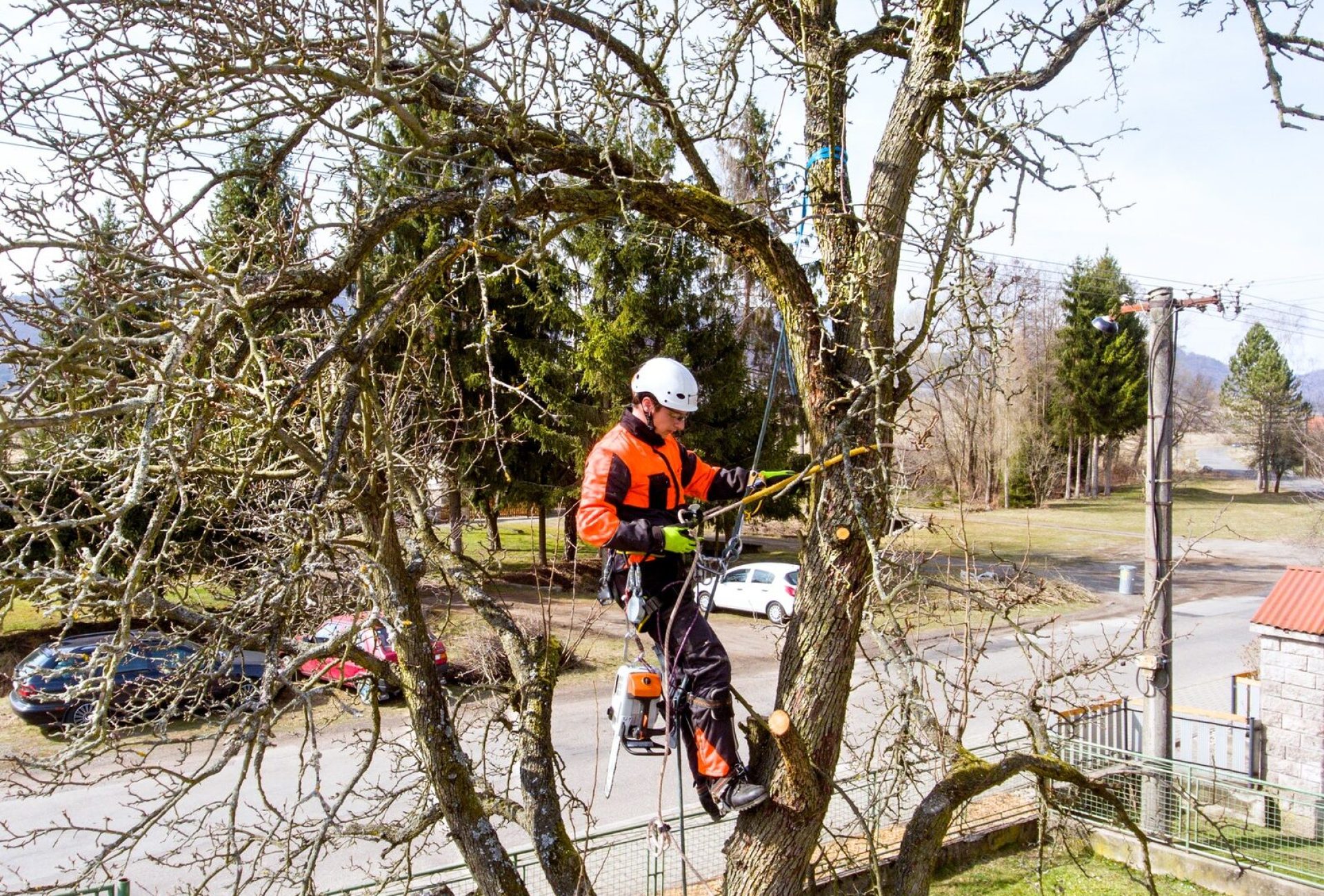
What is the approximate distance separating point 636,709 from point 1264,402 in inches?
2222

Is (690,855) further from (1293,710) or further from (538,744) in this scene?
(1293,710)

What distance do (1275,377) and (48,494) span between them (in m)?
60.4

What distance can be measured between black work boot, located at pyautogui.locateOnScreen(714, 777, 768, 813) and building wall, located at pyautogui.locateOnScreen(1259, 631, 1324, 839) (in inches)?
409

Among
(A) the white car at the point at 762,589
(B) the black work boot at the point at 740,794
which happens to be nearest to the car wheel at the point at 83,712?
(B) the black work boot at the point at 740,794

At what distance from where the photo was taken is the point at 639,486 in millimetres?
4684

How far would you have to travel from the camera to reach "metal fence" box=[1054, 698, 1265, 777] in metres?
12.0

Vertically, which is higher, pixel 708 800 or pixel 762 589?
pixel 708 800

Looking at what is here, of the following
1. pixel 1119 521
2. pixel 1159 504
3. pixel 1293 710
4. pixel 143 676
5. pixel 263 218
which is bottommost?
pixel 1293 710

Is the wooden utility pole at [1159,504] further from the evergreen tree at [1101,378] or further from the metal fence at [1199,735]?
the evergreen tree at [1101,378]

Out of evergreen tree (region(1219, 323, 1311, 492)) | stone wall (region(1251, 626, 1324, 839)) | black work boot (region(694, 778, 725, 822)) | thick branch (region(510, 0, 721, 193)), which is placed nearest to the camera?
black work boot (region(694, 778, 725, 822))

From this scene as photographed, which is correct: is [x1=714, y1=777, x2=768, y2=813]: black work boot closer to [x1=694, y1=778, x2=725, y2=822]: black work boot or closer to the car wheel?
[x1=694, y1=778, x2=725, y2=822]: black work boot

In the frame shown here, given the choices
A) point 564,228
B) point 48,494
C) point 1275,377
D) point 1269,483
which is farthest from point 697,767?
point 1269,483

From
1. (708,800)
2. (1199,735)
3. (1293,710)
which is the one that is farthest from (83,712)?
(1199,735)

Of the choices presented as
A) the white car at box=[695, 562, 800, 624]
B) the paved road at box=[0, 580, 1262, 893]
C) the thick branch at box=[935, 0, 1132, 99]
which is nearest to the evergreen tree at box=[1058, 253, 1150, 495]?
the paved road at box=[0, 580, 1262, 893]
